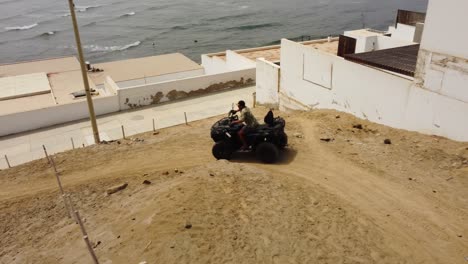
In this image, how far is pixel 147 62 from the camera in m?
36.5

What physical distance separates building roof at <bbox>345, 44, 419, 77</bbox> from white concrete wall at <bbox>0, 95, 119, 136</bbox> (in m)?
15.8

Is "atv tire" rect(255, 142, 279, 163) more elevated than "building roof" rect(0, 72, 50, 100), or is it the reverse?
"atv tire" rect(255, 142, 279, 163)

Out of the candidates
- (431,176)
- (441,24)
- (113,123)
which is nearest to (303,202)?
(431,176)

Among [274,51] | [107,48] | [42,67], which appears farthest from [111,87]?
[107,48]

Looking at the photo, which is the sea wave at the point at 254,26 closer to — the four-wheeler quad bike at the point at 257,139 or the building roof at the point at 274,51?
the building roof at the point at 274,51

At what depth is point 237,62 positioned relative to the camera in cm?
3094

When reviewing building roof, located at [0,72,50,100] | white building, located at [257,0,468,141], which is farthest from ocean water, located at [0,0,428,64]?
white building, located at [257,0,468,141]

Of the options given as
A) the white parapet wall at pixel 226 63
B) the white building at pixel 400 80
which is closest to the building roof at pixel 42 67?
the white parapet wall at pixel 226 63

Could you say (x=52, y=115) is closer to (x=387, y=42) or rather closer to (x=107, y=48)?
(x=387, y=42)

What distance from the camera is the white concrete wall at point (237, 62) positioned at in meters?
29.5

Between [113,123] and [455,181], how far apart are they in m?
19.2

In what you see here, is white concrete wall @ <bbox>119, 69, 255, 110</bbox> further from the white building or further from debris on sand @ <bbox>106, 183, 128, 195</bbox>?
debris on sand @ <bbox>106, 183, 128, 195</bbox>

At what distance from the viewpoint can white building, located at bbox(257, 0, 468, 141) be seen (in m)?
10.9

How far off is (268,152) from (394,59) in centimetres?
775
